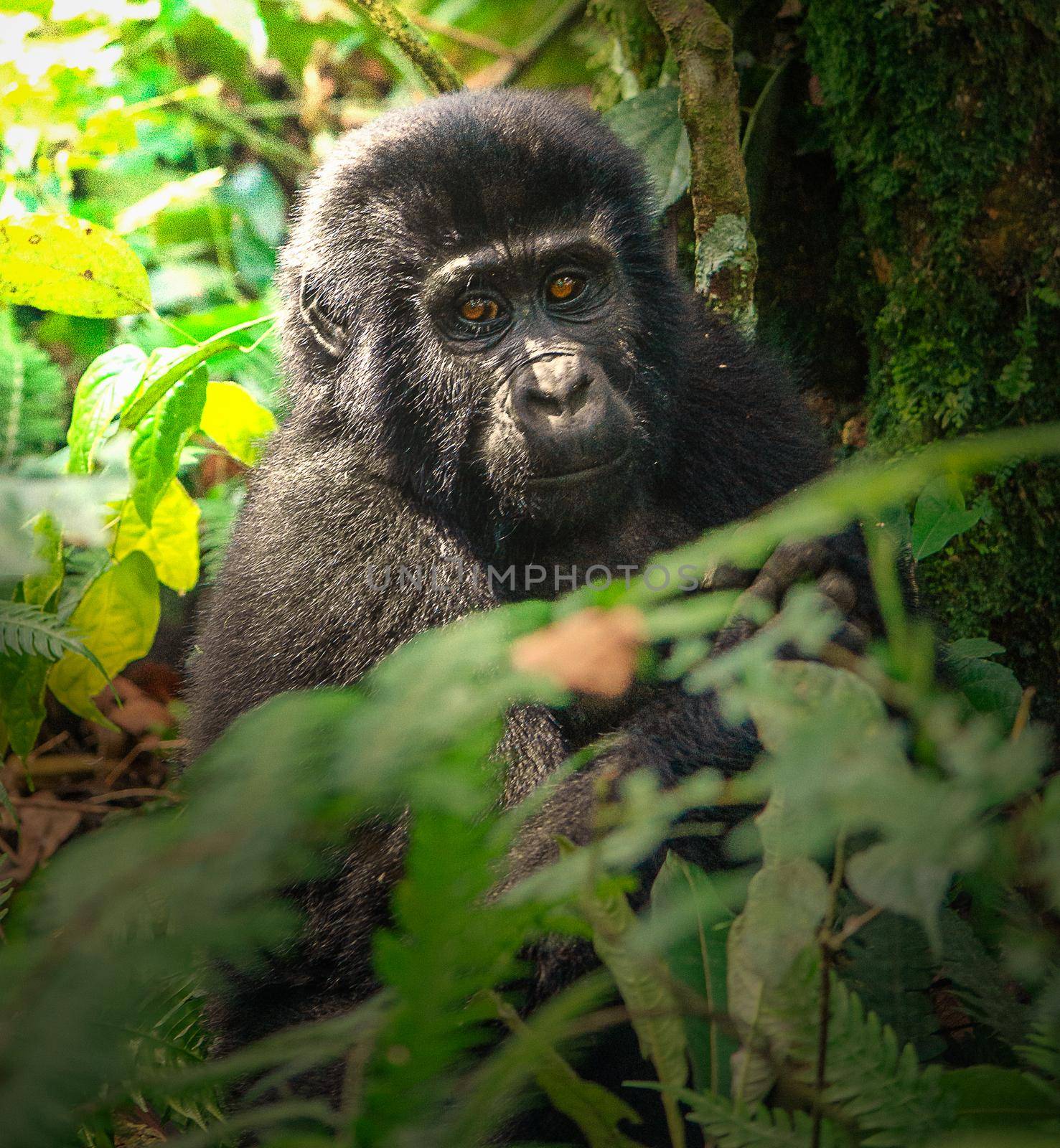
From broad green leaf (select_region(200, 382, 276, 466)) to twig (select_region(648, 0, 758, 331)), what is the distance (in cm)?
144

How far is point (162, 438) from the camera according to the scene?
9.94 feet

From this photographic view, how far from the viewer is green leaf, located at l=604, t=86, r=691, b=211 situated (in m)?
3.59

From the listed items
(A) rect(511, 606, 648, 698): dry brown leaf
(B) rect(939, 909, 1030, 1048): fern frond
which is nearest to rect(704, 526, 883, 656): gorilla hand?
(B) rect(939, 909, 1030, 1048): fern frond

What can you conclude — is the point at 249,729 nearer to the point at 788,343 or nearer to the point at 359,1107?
the point at 359,1107

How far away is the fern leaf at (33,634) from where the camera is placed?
2.77m

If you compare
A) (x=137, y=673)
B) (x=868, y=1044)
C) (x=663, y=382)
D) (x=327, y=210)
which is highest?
(x=327, y=210)

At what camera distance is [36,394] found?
4430mm

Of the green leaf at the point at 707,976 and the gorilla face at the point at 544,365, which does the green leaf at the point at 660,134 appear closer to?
the gorilla face at the point at 544,365

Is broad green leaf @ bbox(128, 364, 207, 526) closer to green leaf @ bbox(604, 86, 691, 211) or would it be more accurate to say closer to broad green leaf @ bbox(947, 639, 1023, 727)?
green leaf @ bbox(604, 86, 691, 211)

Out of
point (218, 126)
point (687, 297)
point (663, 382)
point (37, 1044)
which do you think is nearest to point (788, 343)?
point (687, 297)

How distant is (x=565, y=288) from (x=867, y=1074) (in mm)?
2131

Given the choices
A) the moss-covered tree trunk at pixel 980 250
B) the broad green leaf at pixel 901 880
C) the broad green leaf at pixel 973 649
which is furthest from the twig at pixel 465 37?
the broad green leaf at pixel 901 880

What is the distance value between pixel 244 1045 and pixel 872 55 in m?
3.13

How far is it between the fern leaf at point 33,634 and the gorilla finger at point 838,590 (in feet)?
5.51
